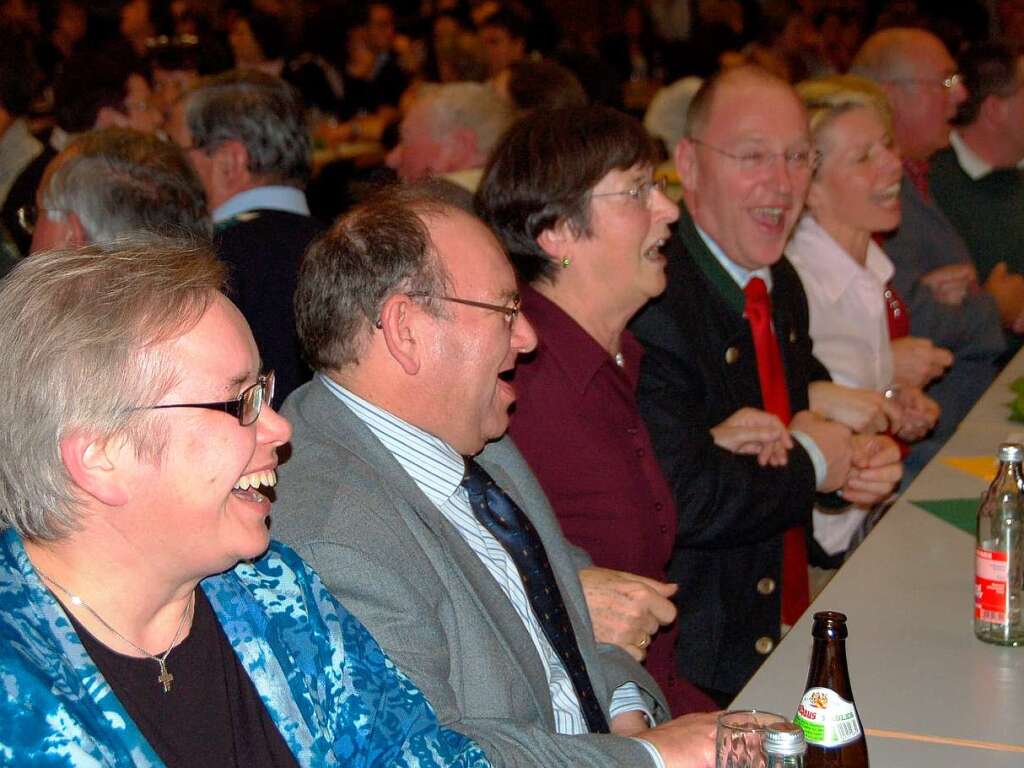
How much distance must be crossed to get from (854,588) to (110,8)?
534 inches

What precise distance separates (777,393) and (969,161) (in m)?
2.48

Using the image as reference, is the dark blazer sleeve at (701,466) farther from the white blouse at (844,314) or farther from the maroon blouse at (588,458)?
the white blouse at (844,314)

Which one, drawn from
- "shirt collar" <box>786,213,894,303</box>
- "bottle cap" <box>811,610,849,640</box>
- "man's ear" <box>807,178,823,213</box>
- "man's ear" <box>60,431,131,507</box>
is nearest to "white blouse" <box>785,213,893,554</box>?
"shirt collar" <box>786,213,894,303</box>

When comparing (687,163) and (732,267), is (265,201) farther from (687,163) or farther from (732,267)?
(732,267)

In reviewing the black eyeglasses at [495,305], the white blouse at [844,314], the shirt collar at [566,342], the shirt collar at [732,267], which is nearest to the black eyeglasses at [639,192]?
the shirt collar at [566,342]

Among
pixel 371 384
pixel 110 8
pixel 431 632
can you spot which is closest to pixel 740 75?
pixel 371 384

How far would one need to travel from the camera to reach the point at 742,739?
58.6 inches

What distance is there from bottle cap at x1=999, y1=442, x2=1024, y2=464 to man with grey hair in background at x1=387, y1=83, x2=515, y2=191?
350 centimetres

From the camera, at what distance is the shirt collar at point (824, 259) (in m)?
3.76

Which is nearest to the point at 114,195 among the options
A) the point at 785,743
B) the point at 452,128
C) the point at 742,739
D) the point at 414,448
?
the point at 414,448

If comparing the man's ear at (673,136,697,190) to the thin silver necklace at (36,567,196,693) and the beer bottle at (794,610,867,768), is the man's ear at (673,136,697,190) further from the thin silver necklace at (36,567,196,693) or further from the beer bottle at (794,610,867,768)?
the thin silver necklace at (36,567,196,693)

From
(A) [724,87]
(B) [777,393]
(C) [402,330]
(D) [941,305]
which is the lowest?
(D) [941,305]

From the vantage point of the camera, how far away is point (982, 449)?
327 cm

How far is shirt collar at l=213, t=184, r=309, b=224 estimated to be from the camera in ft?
13.1
